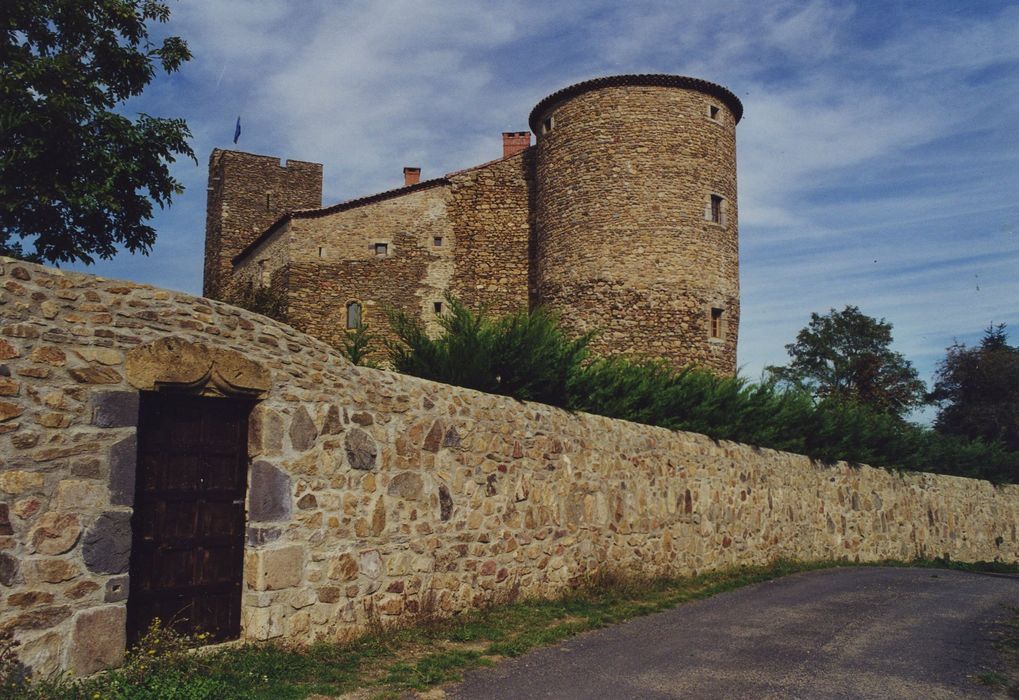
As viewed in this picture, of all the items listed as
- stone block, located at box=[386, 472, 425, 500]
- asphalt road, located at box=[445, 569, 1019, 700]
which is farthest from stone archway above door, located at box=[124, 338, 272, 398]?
asphalt road, located at box=[445, 569, 1019, 700]

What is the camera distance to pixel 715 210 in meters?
25.4

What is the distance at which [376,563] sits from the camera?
Answer: 756 centimetres

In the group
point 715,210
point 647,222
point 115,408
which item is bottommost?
point 115,408

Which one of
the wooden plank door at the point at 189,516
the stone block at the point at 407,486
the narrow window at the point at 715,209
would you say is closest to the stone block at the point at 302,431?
the wooden plank door at the point at 189,516

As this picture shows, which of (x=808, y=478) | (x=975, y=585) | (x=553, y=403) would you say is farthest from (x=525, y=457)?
(x=808, y=478)

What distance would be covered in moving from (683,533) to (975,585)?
5.37 metres

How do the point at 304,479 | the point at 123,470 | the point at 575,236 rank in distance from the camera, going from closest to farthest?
the point at 123,470
the point at 304,479
the point at 575,236

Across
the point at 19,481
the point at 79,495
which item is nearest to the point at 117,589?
the point at 79,495

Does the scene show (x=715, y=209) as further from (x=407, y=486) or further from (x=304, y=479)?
(x=304, y=479)

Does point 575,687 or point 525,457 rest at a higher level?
point 525,457

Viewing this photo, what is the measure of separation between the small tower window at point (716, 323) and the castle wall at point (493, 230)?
6.60 meters

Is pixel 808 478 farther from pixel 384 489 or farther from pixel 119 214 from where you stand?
pixel 119 214

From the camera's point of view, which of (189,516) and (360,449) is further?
(360,449)

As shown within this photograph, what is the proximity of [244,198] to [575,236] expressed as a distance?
18.5 meters
